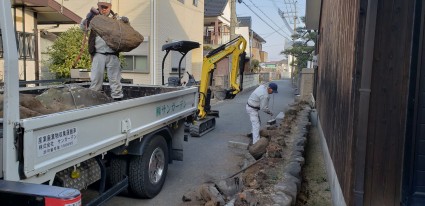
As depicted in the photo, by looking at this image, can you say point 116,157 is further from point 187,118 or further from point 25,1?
point 25,1

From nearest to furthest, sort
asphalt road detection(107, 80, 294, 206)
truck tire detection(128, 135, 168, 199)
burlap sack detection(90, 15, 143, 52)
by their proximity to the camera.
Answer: truck tire detection(128, 135, 168, 199)
burlap sack detection(90, 15, 143, 52)
asphalt road detection(107, 80, 294, 206)

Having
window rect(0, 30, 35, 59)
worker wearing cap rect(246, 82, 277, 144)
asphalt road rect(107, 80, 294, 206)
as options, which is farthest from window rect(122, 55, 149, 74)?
worker wearing cap rect(246, 82, 277, 144)

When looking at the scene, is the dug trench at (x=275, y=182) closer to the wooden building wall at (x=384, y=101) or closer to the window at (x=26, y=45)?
the wooden building wall at (x=384, y=101)

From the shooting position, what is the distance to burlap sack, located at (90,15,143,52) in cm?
544

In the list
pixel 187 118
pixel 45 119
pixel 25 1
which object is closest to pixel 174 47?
pixel 187 118

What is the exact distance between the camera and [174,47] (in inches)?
366

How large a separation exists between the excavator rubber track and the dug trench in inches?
82.4

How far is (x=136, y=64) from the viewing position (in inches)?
683

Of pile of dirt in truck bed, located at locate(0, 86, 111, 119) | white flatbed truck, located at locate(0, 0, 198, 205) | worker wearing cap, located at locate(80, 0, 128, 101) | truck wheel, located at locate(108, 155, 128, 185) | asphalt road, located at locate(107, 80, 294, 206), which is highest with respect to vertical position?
worker wearing cap, located at locate(80, 0, 128, 101)

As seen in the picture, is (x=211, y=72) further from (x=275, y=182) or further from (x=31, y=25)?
(x=275, y=182)

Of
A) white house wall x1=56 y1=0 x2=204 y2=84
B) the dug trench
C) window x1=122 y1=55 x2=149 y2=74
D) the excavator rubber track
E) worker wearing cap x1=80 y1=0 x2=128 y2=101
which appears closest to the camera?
the dug trench

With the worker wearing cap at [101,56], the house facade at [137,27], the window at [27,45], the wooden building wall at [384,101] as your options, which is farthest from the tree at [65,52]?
the wooden building wall at [384,101]

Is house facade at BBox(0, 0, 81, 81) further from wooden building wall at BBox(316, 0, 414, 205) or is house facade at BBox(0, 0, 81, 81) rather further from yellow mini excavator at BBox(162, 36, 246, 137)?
wooden building wall at BBox(316, 0, 414, 205)

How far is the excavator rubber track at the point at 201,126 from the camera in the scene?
33.4 feet
